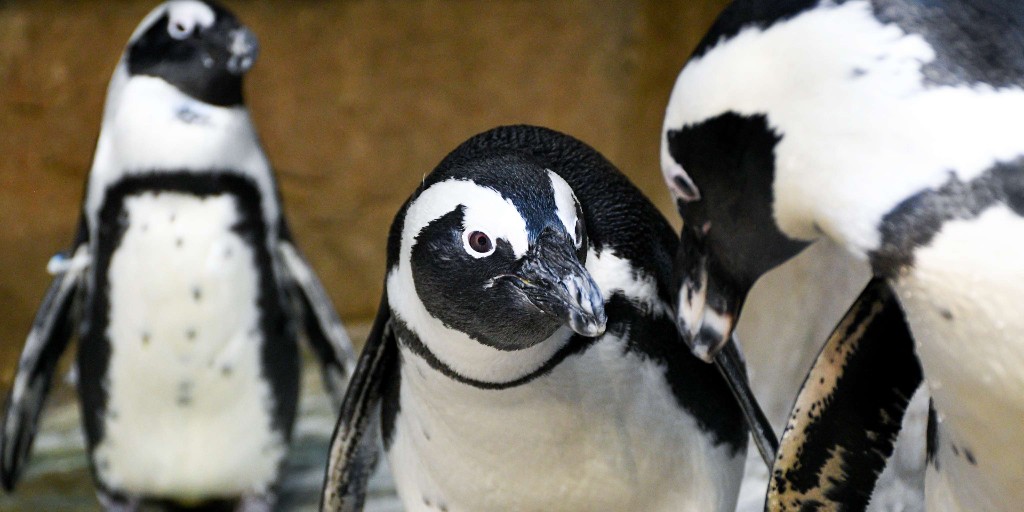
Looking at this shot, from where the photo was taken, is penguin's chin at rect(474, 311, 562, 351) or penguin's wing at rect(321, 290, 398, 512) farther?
penguin's wing at rect(321, 290, 398, 512)

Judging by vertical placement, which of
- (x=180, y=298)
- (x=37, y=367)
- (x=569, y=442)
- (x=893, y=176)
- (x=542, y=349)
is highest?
(x=893, y=176)

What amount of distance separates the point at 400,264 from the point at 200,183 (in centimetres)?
86

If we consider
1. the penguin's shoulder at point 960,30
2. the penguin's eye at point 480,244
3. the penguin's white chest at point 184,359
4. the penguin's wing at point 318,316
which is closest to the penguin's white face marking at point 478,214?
the penguin's eye at point 480,244

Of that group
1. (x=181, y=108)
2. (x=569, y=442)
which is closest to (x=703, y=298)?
(x=569, y=442)

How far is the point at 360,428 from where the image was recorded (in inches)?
57.0

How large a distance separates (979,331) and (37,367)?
1.73 m

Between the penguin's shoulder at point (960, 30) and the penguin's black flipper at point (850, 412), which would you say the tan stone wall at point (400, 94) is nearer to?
the penguin's black flipper at point (850, 412)

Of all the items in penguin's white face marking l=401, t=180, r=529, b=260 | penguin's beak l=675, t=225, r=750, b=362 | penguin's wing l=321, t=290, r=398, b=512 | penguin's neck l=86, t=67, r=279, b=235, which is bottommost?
penguin's wing l=321, t=290, r=398, b=512

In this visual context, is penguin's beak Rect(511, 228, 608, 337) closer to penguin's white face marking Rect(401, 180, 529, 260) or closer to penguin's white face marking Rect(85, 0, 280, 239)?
penguin's white face marking Rect(401, 180, 529, 260)

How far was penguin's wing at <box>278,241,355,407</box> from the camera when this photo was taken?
6.82ft

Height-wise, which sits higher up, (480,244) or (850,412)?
(480,244)

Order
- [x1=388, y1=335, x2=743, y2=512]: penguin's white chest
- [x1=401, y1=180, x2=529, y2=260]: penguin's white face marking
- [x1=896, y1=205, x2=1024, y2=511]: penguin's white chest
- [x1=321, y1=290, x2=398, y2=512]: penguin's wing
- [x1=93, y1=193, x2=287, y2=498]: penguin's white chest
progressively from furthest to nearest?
1. [x1=93, y1=193, x2=287, y2=498]: penguin's white chest
2. [x1=321, y1=290, x2=398, y2=512]: penguin's wing
3. [x1=388, y1=335, x2=743, y2=512]: penguin's white chest
4. [x1=401, y1=180, x2=529, y2=260]: penguin's white face marking
5. [x1=896, y1=205, x2=1024, y2=511]: penguin's white chest

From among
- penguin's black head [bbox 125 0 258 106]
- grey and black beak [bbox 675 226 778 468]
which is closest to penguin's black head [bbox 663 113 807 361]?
grey and black beak [bbox 675 226 778 468]

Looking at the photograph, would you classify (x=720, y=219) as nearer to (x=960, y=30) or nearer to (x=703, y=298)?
(x=703, y=298)
